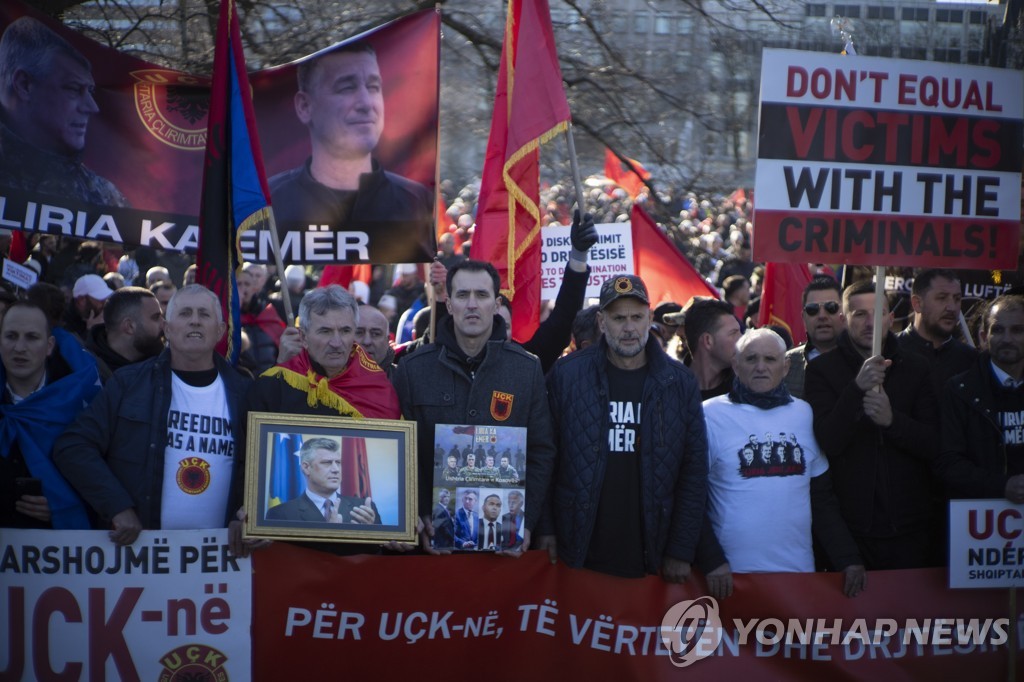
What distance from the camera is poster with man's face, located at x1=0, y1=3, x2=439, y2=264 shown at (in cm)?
730

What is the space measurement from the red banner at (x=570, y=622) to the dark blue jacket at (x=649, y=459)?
0.23m

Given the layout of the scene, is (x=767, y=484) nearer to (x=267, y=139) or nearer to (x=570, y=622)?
(x=570, y=622)

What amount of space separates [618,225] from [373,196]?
3239 millimetres

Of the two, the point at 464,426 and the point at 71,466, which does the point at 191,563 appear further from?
the point at 464,426

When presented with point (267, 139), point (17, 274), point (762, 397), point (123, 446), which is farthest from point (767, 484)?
point (17, 274)

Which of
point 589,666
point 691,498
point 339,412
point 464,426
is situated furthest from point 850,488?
point 339,412

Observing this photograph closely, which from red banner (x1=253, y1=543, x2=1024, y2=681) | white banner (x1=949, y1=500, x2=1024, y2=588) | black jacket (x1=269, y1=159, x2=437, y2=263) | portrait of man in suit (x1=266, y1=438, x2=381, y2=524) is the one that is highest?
black jacket (x1=269, y1=159, x2=437, y2=263)

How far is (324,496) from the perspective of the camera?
5.10 meters

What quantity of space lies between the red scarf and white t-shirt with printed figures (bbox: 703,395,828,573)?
1525mm

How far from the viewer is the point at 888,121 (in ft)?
20.1

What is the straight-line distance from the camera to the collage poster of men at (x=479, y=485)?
5.29 m

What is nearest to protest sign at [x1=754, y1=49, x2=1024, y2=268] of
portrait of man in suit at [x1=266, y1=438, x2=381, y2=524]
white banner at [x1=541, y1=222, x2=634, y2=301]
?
portrait of man in suit at [x1=266, y1=438, x2=381, y2=524]

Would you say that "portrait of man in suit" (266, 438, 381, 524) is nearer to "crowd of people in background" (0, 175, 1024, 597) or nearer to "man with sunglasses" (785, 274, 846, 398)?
"crowd of people in background" (0, 175, 1024, 597)

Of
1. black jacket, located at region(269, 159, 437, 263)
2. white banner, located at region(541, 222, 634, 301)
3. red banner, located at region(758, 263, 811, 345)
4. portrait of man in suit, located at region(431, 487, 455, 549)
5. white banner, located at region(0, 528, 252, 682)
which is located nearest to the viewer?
white banner, located at region(0, 528, 252, 682)
